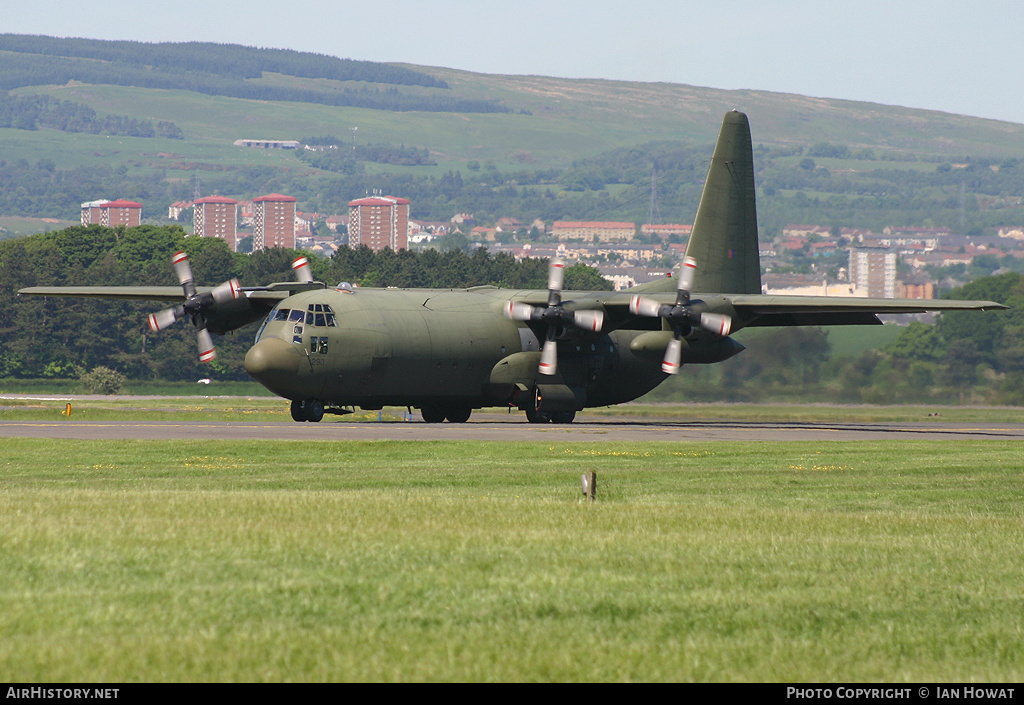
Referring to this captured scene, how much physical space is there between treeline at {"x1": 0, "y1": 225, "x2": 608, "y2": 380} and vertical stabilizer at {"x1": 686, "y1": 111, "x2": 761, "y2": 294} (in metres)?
72.6

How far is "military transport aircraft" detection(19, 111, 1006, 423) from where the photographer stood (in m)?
42.4

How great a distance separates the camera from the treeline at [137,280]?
405ft

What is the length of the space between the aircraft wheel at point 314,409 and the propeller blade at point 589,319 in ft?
31.4

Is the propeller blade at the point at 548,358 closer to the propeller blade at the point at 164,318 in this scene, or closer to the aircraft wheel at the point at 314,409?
the aircraft wheel at the point at 314,409

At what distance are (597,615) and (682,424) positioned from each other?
132ft

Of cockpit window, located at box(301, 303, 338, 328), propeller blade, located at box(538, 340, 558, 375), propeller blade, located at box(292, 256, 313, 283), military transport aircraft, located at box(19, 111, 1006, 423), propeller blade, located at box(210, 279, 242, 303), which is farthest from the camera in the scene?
propeller blade, located at box(292, 256, 313, 283)

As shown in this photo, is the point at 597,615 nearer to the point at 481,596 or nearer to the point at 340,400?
the point at 481,596

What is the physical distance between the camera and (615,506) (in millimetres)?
20219

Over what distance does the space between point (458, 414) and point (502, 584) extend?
120 ft

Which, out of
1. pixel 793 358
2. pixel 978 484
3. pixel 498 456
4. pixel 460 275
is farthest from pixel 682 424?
pixel 460 275

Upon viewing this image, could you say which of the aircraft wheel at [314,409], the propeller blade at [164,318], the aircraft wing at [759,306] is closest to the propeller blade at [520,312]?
the aircraft wing at [759,306]

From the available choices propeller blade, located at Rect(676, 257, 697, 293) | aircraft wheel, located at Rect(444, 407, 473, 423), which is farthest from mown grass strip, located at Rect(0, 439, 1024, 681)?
aircraft wheel, located at Rect(444, 407, 473, 423)

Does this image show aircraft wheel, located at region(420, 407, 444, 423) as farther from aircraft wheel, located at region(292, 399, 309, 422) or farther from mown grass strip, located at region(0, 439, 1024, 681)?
mown grass strip, located at region(0, 439, 1024, 681)
